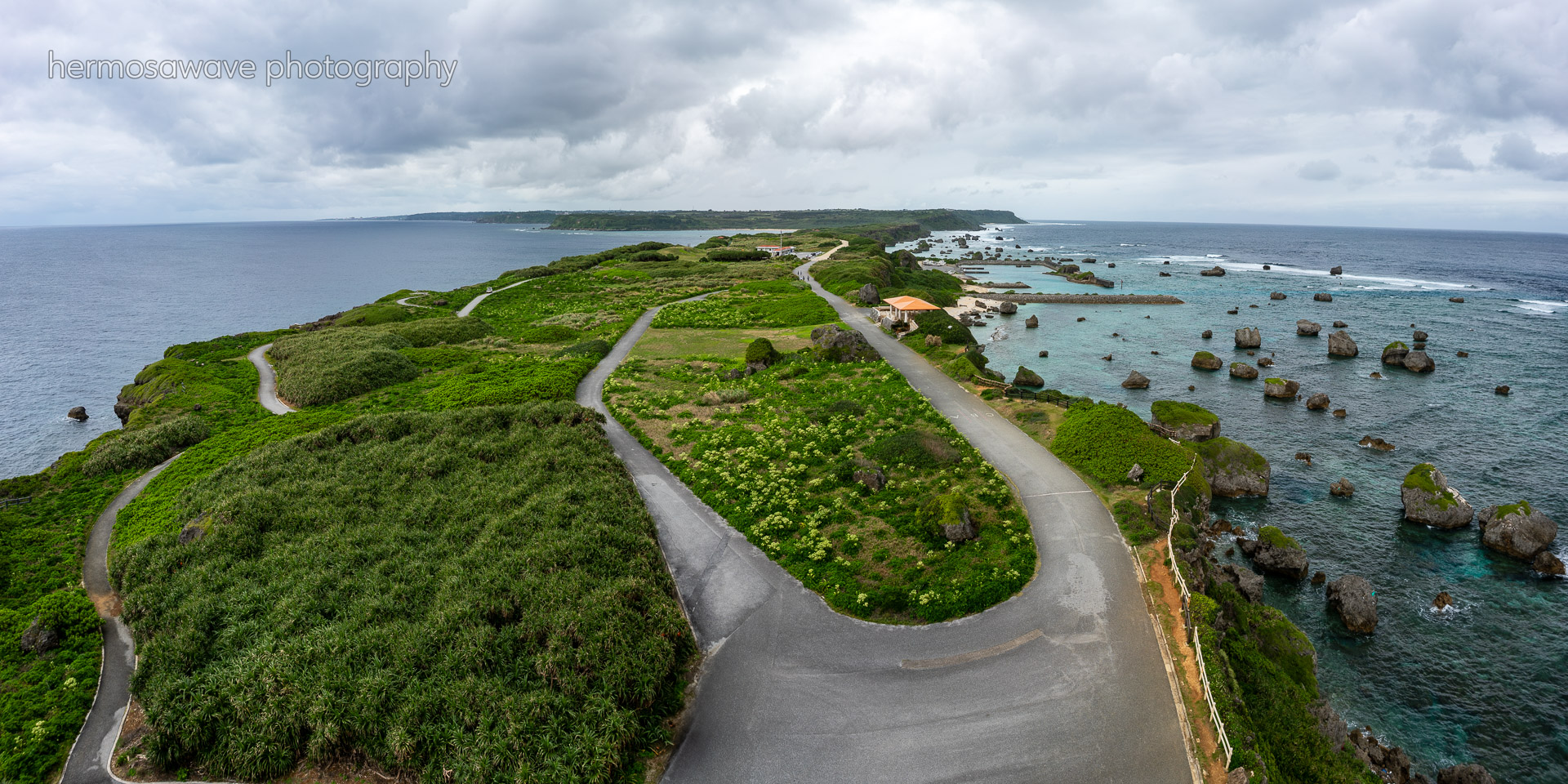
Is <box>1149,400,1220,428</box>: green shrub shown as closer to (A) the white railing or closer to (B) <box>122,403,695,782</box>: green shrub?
(A) the white railing

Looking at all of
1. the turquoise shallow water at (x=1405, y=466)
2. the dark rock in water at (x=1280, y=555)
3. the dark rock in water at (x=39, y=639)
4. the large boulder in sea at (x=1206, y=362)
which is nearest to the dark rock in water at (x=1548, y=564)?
the turquoise shallow water at (x=1405, y=466)

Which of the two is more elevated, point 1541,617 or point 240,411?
point 240,411

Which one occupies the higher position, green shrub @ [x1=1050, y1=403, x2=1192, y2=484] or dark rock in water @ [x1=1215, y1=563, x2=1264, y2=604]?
green shrub @ [x1=1050, y1=403, x2=1192, y2=484]

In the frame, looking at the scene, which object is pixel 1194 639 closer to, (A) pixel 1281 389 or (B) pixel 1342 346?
(A) pixel 1281 389

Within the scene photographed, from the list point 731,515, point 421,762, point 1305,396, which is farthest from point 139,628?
point 1305,396

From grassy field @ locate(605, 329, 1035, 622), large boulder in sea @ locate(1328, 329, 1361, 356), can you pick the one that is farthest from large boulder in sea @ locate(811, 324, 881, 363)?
large boulder in sea @ locate(1328, 329, 1361, 356)

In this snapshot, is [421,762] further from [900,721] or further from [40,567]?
[40,567]
